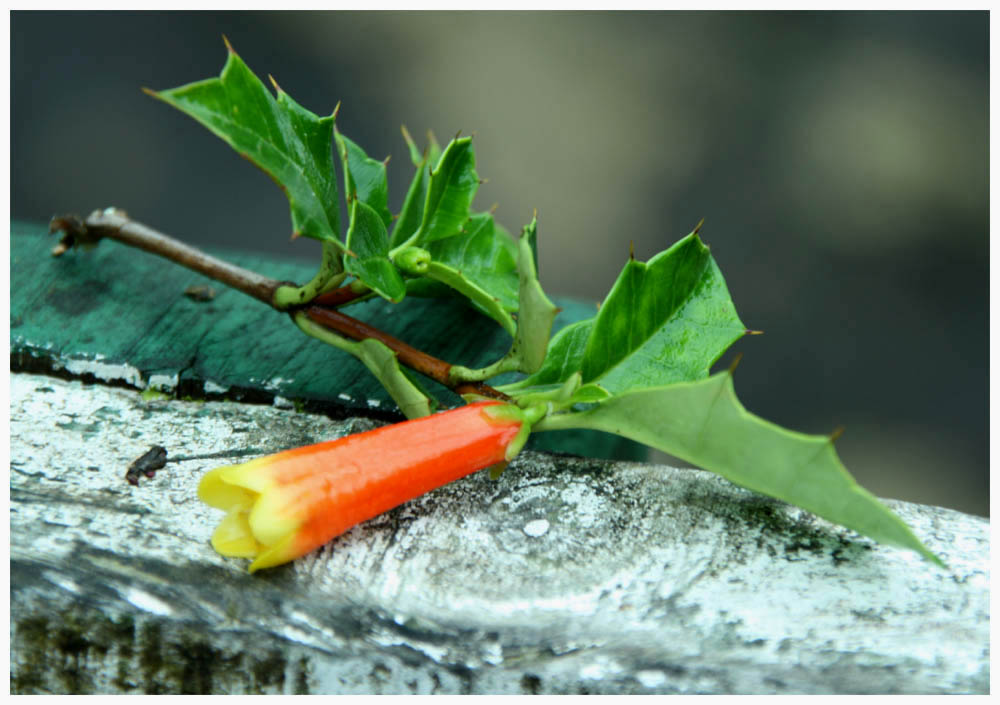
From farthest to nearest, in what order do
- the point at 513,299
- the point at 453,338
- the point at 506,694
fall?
the point at 453,338 → the point at 513,299 → the point at 506,694

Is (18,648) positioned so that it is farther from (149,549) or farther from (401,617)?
(401,617)

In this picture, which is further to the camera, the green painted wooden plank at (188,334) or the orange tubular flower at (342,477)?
the green painted wooden plank at (188,334)

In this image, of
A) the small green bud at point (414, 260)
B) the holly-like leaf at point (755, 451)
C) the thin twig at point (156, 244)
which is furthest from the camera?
the thin twig at point (156, 244)

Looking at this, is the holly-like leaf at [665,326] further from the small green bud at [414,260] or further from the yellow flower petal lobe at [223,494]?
the yellow flower petal lobe at [223,494]

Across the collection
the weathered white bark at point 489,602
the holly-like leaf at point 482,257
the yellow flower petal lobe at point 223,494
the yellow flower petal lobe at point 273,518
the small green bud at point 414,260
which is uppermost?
the holly-like leaf at point 482,257

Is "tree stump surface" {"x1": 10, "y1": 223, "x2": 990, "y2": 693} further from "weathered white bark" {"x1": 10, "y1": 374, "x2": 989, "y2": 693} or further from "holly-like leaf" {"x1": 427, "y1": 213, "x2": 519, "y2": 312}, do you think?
"holly-like leaf" {"x1": 427, "y1": 213, "x2": 519, "y2": 312}

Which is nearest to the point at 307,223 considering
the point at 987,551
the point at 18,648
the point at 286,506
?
the point at 286,506

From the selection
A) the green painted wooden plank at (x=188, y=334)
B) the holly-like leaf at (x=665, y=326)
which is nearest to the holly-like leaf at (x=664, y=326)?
the holly-like leaf at (x=665, y=326)
